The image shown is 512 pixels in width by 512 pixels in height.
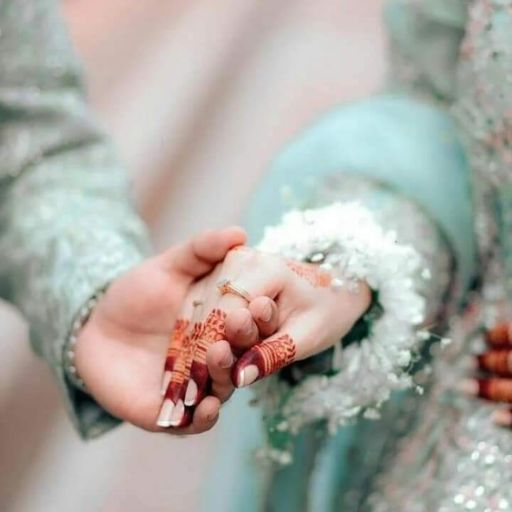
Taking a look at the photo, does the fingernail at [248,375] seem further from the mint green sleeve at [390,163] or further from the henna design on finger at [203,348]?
the mint green sleeve at [390,163]

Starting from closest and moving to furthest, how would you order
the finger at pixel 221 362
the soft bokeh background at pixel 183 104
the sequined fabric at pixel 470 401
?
the finger at pixel 221 362 → the sequined fabric at pixel 470 401 → the soft bokeh background at pixel 183 104

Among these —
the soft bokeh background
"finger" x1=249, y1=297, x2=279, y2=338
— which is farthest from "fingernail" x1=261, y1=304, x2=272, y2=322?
the soft bokeh background

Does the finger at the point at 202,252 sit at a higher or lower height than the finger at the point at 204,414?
higher

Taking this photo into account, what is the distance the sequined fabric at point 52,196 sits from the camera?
21.2 inches

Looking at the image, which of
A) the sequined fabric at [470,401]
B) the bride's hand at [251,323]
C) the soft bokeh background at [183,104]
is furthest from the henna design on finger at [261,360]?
the soft bokeh background at [183,104]

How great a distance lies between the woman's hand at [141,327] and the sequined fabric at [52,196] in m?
0.04

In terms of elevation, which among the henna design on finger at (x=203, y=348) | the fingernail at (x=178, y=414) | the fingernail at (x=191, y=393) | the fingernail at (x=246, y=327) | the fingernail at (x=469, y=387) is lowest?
the fingernail at (x=469, y=387)

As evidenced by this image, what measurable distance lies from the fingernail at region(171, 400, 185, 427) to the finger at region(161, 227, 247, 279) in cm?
8

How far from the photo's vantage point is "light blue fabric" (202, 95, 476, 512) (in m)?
0.56

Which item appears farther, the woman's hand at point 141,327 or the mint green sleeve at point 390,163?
the mint green sleeve at point 390,163

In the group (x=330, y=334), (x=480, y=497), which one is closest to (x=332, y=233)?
(x=330, y=334)

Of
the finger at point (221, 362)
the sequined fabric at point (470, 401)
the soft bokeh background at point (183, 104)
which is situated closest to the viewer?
the finger at point (221, 362)

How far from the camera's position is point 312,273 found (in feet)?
1.45

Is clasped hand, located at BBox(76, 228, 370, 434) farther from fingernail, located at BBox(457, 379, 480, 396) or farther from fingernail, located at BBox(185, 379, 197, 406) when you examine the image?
fingernail, located at BBox(457, 379, 480, 396)
